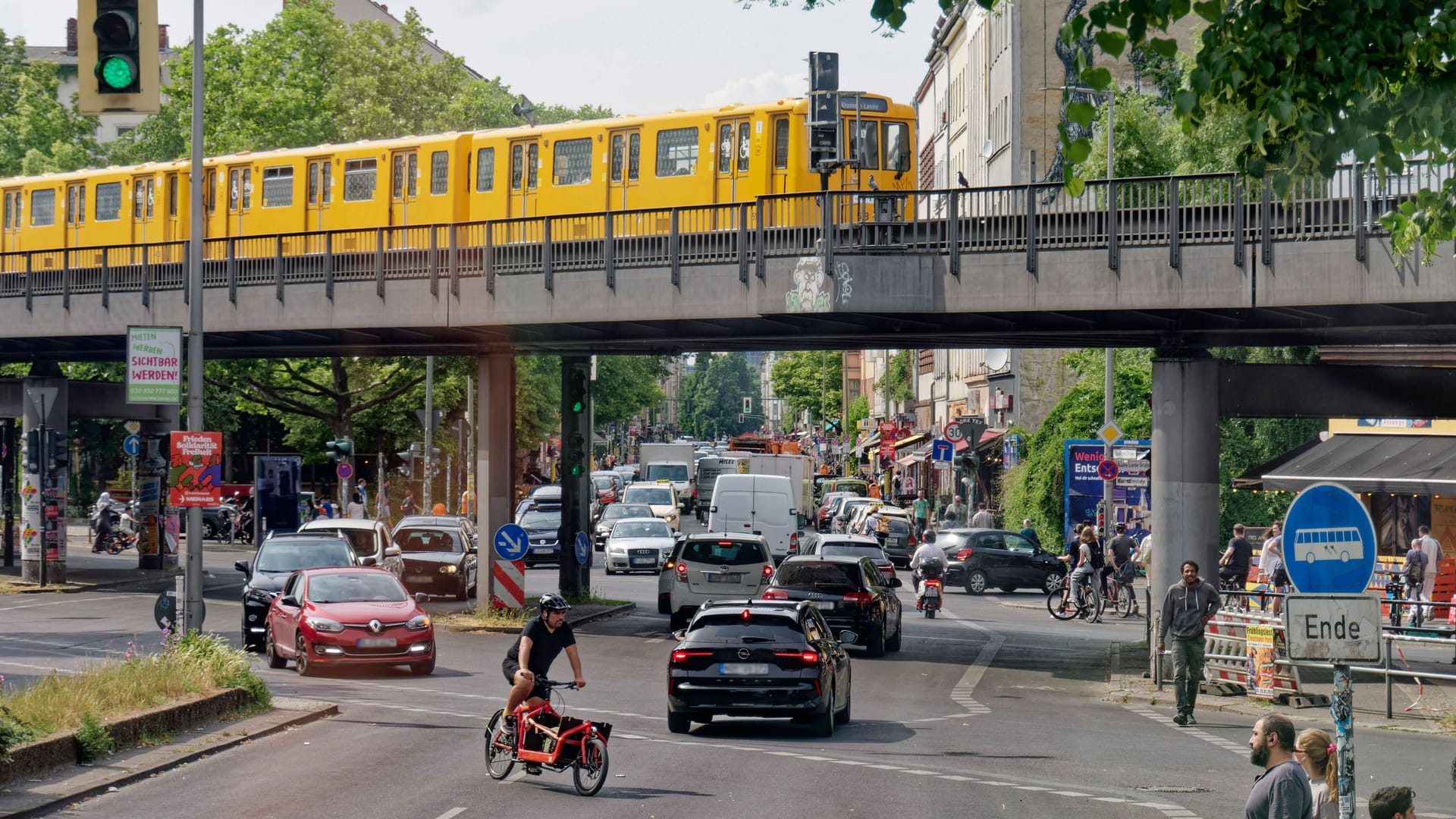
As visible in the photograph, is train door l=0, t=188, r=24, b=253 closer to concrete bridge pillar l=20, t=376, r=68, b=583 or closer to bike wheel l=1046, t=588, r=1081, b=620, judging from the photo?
concrete bridge pillar l=20, t=376, r=68, b=583

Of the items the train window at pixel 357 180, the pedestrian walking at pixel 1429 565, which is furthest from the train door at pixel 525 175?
the pedestrian walking at pixel 1429 565

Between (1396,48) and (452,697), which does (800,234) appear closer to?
(452,697)

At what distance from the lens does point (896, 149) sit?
29.0 meters

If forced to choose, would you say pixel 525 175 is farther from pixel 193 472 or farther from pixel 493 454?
pixel 193 472

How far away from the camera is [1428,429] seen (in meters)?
35.3

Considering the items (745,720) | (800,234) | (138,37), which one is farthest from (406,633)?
(138,37)

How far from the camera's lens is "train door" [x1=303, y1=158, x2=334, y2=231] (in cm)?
3466

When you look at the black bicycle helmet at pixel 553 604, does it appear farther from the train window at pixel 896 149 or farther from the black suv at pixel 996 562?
the black suv at pixel 996 562

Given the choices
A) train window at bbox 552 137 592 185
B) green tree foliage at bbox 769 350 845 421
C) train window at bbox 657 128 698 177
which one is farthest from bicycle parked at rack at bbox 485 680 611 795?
green tree foliage at bbox 769 350 845 421

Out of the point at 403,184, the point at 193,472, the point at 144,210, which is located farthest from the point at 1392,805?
the point at 144,210

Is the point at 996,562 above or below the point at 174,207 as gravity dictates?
below

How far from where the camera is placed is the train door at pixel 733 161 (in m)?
27.8

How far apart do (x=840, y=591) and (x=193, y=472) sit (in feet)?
33.0

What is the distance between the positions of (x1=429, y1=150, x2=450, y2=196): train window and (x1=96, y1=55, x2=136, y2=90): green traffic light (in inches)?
907
